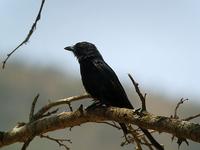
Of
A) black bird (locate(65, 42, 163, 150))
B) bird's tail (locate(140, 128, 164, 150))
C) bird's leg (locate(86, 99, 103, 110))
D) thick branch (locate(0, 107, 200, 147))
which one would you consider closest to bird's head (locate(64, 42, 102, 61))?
black bird (locate(65, 42, 163, 150))

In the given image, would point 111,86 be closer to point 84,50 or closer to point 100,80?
point 100,80

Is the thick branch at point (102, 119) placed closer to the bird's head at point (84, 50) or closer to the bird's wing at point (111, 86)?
the bird's wing at point (111, 86)

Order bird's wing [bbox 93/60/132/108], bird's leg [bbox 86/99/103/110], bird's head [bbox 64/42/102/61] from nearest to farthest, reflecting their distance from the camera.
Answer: bird's leg [bbox 86/99/103/110]
bird's wing [bbox 93/60/132/108]
bird's head [bbox 64/42/102/61]

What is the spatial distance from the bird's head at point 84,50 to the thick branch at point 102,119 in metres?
1.87

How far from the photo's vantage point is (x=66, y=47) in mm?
9172

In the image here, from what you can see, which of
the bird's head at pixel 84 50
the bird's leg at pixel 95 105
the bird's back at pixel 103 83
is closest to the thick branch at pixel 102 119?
the bird's leg at pixel 95 105

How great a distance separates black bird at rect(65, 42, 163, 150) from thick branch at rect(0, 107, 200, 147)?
0.88m

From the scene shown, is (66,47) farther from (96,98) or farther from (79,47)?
(96,98)

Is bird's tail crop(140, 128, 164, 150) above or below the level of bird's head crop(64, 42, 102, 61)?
below

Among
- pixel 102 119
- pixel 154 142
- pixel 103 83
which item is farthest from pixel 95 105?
pixel 103 83

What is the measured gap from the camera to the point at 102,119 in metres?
6.59

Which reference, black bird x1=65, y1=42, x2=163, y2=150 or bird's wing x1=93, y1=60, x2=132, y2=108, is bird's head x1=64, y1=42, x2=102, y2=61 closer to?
black bird x1=65, y1=42, x2=163, y2=150

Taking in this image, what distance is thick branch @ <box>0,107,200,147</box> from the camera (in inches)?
213

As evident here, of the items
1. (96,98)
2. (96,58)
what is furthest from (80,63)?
(96,98)
